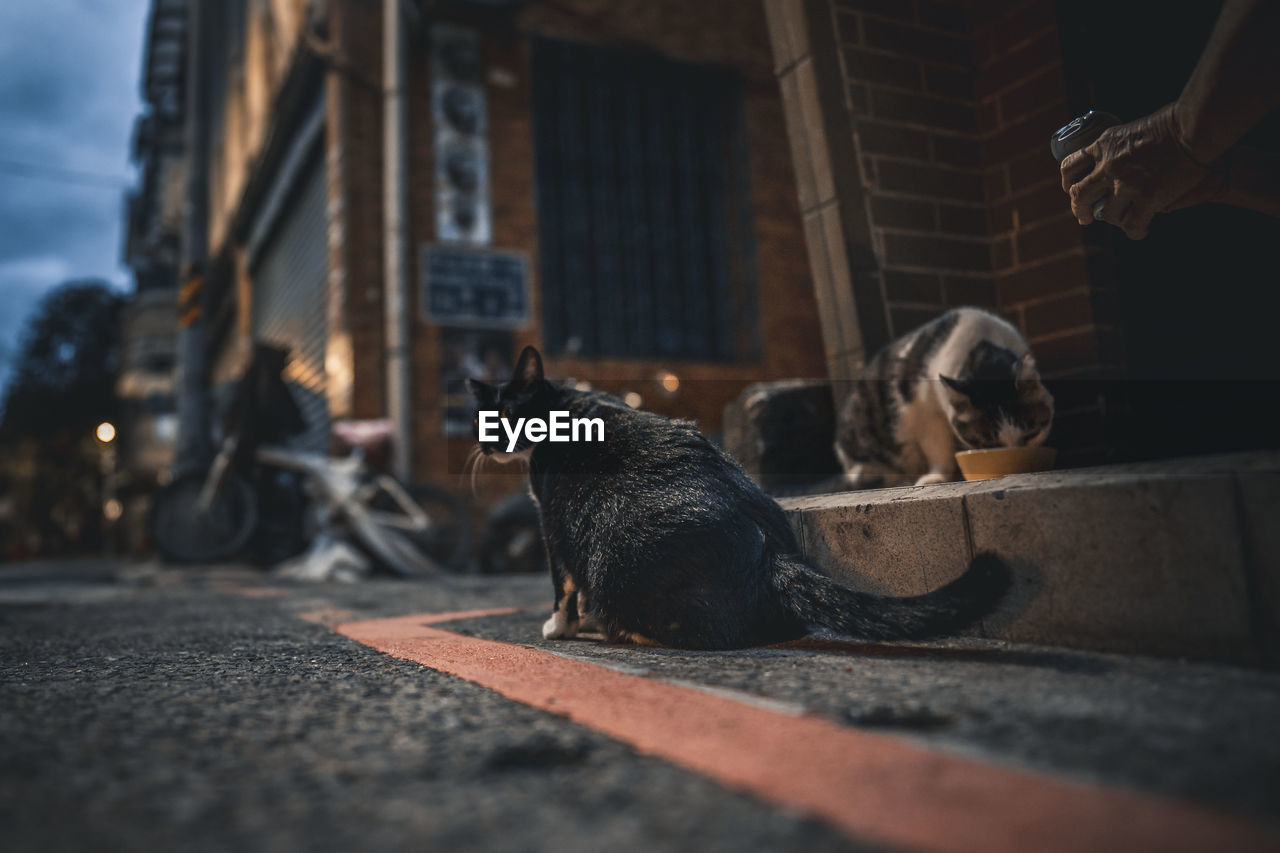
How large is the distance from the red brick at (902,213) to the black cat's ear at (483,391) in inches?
73.0

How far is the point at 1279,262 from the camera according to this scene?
8.63 feet

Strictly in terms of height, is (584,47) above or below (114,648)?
above

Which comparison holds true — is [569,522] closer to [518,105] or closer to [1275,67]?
[1275,67]

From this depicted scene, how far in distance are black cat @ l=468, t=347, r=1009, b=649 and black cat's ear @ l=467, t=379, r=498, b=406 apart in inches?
16.8

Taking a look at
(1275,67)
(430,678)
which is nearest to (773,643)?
(430,678)

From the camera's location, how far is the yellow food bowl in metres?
2.43

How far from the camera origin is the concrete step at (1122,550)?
162cm

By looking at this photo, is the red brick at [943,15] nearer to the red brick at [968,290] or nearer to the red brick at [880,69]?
the red brick at [880,69]

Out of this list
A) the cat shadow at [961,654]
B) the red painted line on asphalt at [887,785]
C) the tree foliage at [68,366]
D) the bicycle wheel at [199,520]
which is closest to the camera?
the red painted line on asphalt at [887,785]

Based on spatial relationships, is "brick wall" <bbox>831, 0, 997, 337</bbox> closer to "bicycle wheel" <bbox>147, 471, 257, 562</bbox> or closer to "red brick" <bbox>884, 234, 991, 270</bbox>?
"red brick" <bbox>884, 234, 991, 270</bbox>

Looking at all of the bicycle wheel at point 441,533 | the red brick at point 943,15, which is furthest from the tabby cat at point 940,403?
the bicycle wheel at point 441,533

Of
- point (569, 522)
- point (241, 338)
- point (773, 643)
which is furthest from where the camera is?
point (241, 338)

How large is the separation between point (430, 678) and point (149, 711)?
24.4 inches

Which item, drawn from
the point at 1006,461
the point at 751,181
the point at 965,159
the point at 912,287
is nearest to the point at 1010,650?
the point at 1006,461
